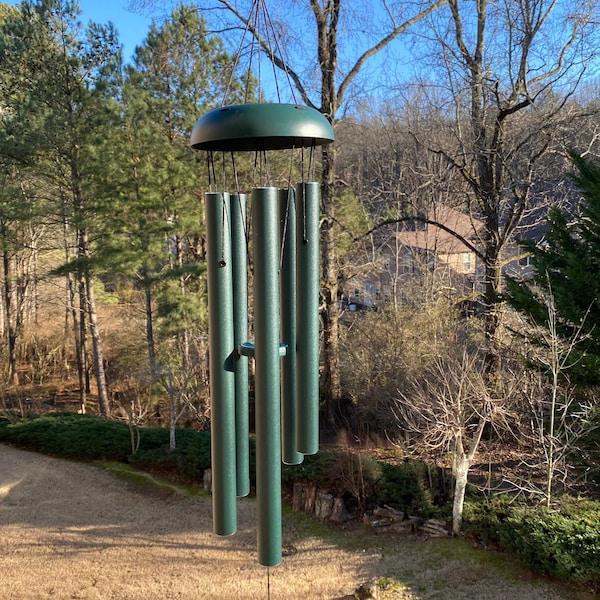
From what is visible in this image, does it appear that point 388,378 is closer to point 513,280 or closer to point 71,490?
point 513,280

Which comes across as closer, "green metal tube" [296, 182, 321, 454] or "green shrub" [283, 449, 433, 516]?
"green metal tube" [296, 182, 321, 454]

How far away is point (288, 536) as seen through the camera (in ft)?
26.8

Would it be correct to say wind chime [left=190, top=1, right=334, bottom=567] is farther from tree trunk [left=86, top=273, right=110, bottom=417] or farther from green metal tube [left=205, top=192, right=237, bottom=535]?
tree trunk [left=86, top=273, right=110, bottom=417]

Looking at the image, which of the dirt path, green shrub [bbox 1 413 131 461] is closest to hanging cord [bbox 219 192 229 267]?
the dirt path

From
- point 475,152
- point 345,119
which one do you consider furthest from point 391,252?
point 475,152

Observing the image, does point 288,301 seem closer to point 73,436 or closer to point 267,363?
point 267,363

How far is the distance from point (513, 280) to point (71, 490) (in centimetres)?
796

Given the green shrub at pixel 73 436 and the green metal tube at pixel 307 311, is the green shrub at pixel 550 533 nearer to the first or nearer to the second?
the green metal tube at pixel 307 311

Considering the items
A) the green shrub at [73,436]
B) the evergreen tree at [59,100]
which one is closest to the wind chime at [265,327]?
the green shrub at [73,436]

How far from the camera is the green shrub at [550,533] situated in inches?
259

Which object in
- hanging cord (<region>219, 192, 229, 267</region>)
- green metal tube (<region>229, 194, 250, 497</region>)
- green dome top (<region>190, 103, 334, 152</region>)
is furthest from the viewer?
green metal tube (<region>229, 194, 250, 497</region>)

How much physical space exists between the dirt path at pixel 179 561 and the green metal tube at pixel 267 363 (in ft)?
14.8

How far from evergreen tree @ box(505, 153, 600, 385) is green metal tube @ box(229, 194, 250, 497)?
5.42 m

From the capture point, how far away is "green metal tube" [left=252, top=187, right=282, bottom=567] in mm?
2658
